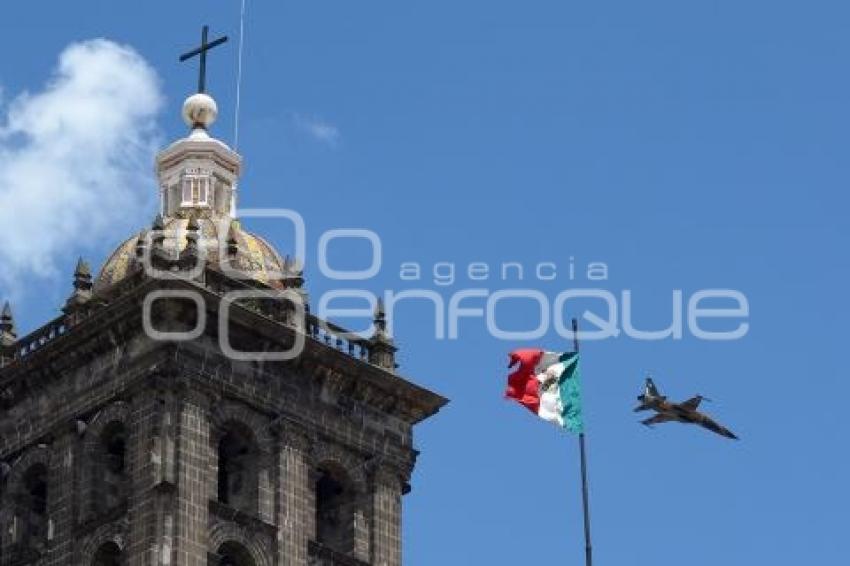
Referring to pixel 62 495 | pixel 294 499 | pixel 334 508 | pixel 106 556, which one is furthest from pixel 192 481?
pixel 334 508

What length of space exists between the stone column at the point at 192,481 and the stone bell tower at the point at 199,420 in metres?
0.05

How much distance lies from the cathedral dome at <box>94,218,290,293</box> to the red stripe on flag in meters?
11.1

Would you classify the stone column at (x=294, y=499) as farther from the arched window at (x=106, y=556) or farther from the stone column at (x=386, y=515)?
the arched window at (x=106, y=556)

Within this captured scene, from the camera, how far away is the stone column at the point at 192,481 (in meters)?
75.2

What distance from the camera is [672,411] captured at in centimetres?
7175

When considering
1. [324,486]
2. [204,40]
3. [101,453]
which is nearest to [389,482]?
[324,486]

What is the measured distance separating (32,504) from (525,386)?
49.6 ft

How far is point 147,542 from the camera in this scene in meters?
74.9

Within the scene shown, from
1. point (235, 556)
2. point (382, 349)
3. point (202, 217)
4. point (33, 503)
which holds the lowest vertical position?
point (235, 556)

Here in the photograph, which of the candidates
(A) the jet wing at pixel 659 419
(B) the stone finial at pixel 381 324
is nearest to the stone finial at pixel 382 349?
(B) the stone finial at pixel 381 324

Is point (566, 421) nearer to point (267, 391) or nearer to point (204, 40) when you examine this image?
point (267, 391)

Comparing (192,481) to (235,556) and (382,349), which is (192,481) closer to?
(235,556)

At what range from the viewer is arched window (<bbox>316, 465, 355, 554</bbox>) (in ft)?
264

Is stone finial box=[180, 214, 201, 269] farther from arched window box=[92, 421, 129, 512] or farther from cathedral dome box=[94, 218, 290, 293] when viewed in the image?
arched window box=[92, 421, 129, 512]
